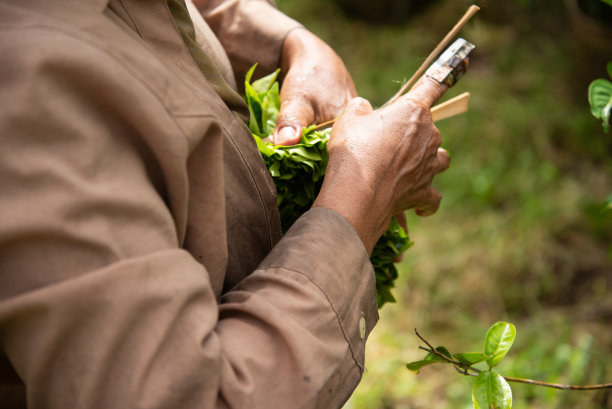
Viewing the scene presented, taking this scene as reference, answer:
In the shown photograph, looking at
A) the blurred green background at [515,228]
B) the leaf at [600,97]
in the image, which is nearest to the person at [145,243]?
the leaf at [600,97]

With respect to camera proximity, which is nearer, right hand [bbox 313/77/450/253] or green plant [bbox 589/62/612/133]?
right hand [bbox 313/77/450/253]

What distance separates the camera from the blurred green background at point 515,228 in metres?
1.83

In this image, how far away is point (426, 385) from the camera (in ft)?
6.01

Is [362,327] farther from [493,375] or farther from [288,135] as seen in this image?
[288,135]

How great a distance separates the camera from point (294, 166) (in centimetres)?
93

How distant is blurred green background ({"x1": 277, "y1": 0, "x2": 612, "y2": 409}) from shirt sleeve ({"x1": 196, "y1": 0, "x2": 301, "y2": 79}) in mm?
645

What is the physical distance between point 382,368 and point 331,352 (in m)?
1.27

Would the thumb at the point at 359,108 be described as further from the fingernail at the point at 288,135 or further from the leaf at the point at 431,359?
the leaf at the point at 431,359

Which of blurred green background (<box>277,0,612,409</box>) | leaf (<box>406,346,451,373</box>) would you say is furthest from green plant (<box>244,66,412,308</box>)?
blurred green background (<box>277,0,612,409</box>)

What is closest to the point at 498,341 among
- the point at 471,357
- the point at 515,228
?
the point at 471,357

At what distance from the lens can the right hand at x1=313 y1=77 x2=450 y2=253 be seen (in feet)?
2.67

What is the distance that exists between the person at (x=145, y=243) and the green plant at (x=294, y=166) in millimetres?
116

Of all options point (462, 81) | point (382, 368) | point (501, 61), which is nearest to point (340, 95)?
point (382, 368)

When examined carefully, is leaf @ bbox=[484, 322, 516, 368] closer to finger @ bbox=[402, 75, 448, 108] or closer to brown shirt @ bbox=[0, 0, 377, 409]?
brown shirt @ bbox=[0, 0, 377, 409]
